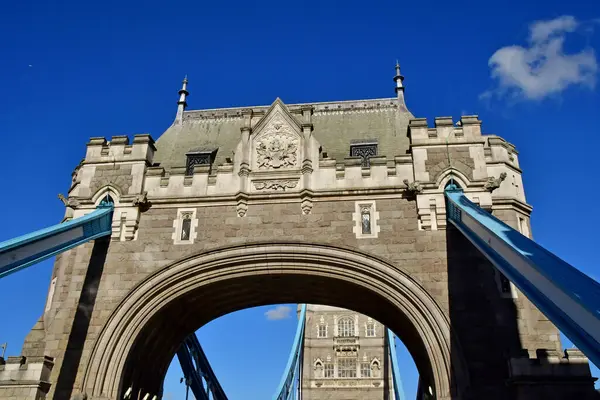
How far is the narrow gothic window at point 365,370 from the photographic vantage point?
5617 centimetres

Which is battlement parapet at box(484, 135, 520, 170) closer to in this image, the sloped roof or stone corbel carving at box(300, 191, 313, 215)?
the sloped roof

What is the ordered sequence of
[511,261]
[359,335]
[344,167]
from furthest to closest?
[359,335] < [344,167] < [511,261]

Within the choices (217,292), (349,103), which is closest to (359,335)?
(349,103)

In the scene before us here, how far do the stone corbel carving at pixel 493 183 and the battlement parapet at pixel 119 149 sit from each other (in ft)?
27.6

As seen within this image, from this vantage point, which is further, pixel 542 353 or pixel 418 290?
pixel 418 290

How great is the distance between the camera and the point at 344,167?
45.3 feet

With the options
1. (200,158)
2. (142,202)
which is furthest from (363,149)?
(142,202)

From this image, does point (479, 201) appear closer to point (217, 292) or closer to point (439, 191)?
point (439, 191)

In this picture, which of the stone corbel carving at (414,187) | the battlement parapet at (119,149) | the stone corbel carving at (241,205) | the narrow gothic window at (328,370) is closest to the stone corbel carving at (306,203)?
the stone corbel carving at (241,205)

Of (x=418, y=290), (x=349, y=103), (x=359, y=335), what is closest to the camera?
(x=418, y=290)

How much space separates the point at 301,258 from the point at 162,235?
11.3 ft

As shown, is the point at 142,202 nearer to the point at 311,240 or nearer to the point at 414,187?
the point at 311,240

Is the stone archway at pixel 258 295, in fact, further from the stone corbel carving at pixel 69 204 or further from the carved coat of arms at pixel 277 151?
the stone corbel carving at pixel 69 204

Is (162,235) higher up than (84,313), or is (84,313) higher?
(162,235)
